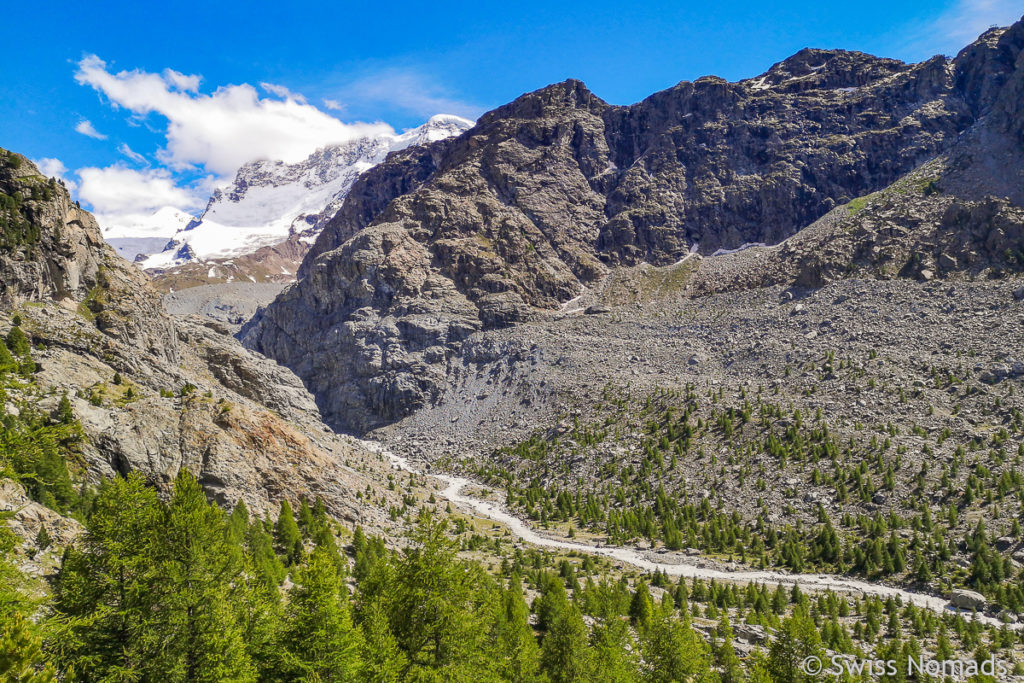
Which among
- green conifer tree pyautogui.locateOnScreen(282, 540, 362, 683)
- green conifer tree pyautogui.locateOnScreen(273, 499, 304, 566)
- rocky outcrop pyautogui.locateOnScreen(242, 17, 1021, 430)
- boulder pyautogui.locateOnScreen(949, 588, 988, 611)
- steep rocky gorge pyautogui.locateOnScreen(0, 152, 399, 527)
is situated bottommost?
boulder pyautogui.locateOnScreen(949, 588, 988, 611)

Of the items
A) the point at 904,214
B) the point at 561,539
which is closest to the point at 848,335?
the point at 904,214

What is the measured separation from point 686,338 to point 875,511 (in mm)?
63170

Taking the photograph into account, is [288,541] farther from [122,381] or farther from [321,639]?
[122,381]

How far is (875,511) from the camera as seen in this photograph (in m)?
62.0

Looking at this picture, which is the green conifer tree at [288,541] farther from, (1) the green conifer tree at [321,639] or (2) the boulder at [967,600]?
(2) the boulder at [967,600]

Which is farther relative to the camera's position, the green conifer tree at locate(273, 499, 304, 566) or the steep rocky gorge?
the steep rocky gorge

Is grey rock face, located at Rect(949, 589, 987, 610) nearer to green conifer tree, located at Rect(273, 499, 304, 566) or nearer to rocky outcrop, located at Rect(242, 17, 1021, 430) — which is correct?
green conifer tree, located at Rect(273, 499, 304, 566)

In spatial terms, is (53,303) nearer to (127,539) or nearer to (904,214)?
(127,539)

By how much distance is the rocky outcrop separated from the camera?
145500mm

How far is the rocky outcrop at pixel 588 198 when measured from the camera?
14550 centimetres

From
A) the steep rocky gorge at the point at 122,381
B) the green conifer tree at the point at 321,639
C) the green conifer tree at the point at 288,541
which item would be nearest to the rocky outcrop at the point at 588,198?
the steep rocky gorge at the point at 122,381

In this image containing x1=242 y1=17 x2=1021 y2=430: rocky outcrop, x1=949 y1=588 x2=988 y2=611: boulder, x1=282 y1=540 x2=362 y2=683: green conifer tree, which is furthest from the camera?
x1=242 y1=17 x2=1021 y2=430: rocky outcrop

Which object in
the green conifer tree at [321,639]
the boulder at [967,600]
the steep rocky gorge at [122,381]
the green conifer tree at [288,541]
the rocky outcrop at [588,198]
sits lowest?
the boulder at [967,600]

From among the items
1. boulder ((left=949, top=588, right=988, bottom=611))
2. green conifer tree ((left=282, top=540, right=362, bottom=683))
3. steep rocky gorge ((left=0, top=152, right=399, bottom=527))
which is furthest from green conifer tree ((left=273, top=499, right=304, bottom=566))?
boulder ((left=949, top=588, right=988, bottom=611))
